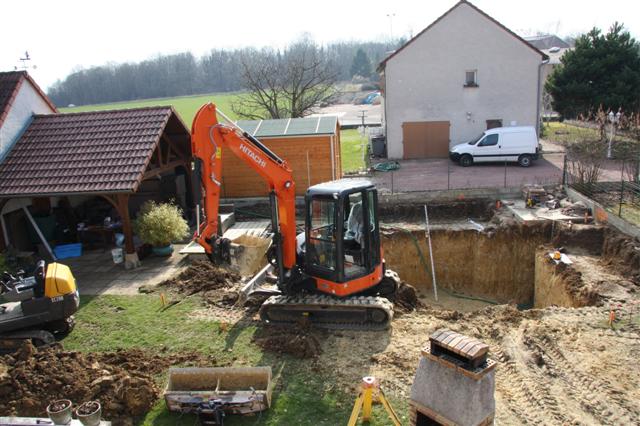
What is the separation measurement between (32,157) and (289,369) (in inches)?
401

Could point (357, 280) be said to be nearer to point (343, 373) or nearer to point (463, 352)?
point (343, 373)

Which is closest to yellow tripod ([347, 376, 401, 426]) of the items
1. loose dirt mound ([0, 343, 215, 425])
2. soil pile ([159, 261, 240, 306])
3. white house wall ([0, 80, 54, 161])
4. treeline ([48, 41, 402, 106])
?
loose dirt mound ([0, 343, 215, 425])

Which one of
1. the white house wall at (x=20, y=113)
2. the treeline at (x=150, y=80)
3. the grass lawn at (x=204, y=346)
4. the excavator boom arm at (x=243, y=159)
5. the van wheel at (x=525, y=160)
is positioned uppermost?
the treeline at (x=150, y=80)

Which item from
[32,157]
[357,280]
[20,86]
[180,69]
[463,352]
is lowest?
[357,280]

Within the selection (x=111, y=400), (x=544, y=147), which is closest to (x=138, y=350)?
(x=111, y=400)

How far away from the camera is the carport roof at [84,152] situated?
1259 centimetres

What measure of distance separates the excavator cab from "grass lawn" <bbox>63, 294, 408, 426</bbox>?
5.48 ft

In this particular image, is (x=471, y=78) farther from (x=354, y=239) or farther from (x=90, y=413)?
(x=90, y=413)

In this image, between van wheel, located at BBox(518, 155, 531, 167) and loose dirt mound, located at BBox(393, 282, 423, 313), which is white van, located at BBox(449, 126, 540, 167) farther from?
loose dirt mound, located at BBox(393, 282, 423, 313)


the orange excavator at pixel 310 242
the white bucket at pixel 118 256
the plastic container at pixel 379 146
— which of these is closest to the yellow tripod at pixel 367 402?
the orange excavator at pixel 310 242

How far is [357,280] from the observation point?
9.22 m

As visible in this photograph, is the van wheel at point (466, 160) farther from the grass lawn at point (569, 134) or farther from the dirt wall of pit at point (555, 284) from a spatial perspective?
the dirt wall of pit at point (555, 284)

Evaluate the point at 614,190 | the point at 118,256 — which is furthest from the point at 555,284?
the point at 118,256

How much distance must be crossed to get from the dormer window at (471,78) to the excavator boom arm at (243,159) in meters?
18.0
